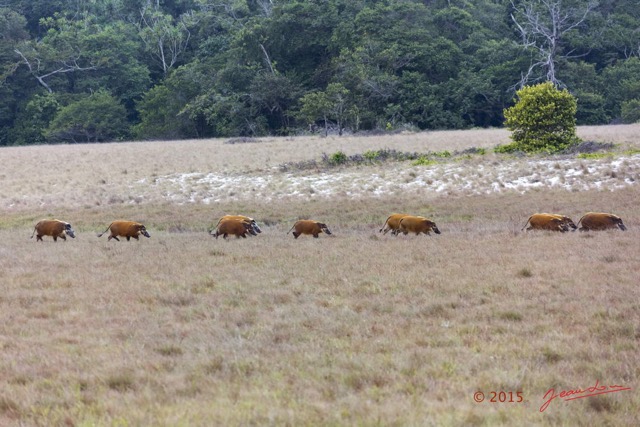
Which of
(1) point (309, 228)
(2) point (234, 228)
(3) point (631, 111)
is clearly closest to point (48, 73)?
(3) point (631, 111)

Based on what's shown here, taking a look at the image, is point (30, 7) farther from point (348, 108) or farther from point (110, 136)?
point (348, 108)

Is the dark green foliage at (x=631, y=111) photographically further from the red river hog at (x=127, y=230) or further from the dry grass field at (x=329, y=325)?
the red river hog at (x=127, y=230)

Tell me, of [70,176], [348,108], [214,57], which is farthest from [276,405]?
[214,57]

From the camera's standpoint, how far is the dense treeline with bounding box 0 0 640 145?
63281 millimetres

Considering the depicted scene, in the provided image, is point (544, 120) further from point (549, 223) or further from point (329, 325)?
point (329, 325)

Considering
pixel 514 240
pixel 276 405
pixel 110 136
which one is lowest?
pixel 110 136

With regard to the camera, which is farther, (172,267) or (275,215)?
(275,215)

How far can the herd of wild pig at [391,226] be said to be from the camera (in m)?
16.0

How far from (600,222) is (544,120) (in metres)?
17.9

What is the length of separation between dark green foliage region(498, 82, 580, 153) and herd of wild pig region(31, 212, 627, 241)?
52.3 ft

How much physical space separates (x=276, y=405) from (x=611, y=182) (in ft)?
68.9

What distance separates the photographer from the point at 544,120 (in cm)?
3281

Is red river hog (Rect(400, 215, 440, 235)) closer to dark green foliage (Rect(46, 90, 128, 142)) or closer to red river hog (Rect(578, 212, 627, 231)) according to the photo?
red river hog (Rect(578, 212, 627, 231))

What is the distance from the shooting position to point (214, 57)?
7738 cm
